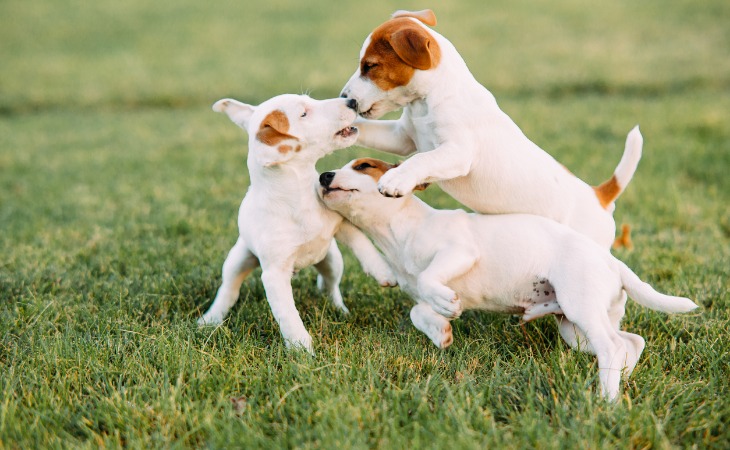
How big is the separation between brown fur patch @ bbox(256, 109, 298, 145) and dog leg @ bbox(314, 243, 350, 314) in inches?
36.1

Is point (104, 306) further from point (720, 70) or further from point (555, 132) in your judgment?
point (720, 70)

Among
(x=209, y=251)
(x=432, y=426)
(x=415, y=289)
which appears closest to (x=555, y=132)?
(x=209, y=251)

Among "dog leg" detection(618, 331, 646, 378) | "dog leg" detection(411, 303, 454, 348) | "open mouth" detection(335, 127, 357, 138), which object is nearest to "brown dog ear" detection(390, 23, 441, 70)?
"open mouth" detection(335, 127, 357, 138)

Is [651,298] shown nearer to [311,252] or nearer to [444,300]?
[444,300]

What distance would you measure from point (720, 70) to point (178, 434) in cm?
1261

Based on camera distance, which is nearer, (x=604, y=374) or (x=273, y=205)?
(x=604, y=374)

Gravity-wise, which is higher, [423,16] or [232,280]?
[423,16]

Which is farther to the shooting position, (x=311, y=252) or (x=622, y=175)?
(x=622, y=175)

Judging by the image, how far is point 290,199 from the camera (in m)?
3.96

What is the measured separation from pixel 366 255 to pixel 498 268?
0.73 meters

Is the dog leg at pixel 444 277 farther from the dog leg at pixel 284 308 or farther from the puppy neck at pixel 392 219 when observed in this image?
the dog leg at pixel 284 308

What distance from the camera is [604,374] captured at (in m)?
3.42

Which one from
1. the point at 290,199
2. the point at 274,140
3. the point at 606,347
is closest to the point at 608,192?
the point at 606,347

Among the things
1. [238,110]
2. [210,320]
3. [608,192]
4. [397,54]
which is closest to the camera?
[397,54]
